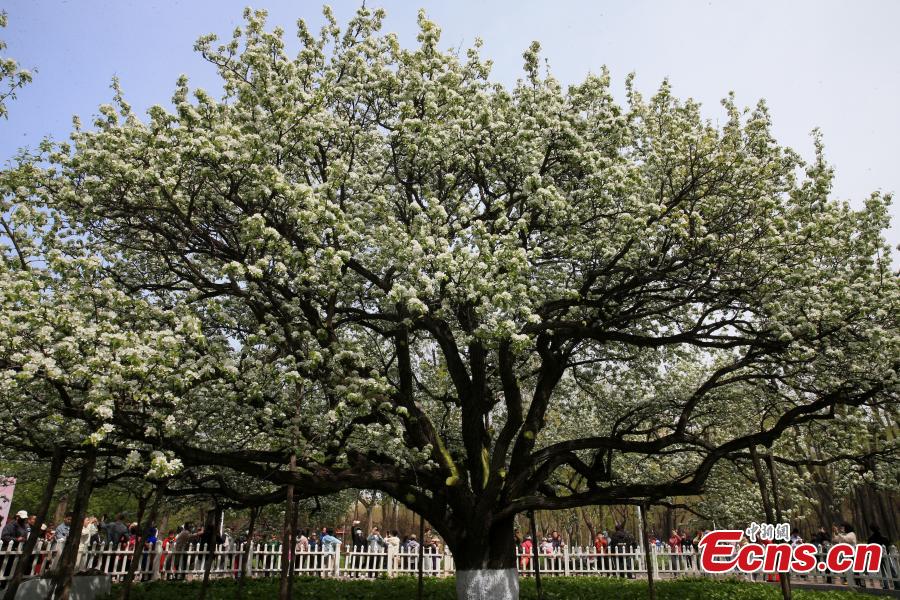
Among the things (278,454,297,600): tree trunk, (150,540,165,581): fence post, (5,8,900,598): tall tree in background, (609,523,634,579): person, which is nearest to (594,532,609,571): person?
(609,523,634,579): person

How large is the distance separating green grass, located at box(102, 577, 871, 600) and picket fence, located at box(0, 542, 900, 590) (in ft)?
3.23

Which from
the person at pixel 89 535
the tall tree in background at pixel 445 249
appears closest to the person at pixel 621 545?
the tall tree in background at pixel 445 249

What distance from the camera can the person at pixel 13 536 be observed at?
52.1 ft

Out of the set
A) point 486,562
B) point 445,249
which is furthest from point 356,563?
point 445,249

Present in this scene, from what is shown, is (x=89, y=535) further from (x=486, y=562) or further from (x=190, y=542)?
(x=486, y=562)

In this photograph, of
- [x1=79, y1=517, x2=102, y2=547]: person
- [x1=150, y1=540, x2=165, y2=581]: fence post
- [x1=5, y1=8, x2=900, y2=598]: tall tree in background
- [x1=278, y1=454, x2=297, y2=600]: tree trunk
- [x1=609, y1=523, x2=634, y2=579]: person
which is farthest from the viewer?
[x1=609, y1=523, x2=634, y2=579]: person

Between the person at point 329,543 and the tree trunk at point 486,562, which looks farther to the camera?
the person at point 329,543

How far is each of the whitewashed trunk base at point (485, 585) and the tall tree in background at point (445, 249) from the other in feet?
0.26

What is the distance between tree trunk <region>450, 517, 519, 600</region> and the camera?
1461 centimetres

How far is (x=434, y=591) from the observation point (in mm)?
20141

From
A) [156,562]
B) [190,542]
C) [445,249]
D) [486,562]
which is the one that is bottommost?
[156,562]

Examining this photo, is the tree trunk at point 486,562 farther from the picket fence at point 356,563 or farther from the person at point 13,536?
the person at point 13,536

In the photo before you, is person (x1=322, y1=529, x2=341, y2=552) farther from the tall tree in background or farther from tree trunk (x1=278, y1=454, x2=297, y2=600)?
tree trunk (x1=278, y1=454, x2=297, y2=600)

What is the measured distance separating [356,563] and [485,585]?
1556 centimetres
